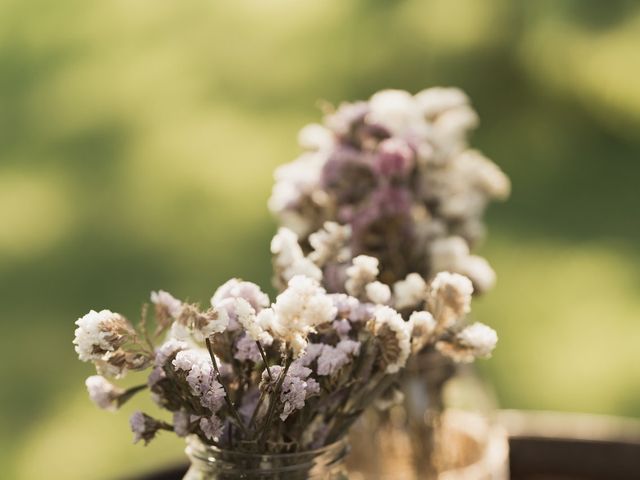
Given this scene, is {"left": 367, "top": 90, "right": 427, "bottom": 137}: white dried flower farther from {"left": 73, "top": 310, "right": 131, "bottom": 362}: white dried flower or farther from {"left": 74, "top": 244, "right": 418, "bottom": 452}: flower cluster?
{"left": 73, "top": 310, "right": 131, "bottom": 362}: white dried flower

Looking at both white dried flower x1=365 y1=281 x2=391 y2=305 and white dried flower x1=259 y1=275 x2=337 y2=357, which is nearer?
white dried flower x1=259 y1=275 x2=337 y2=357

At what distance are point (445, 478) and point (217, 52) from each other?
356cm

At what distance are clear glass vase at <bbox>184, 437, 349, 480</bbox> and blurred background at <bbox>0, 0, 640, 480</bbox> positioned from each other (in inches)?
80.1

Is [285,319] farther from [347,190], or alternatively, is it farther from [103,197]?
[103,197]

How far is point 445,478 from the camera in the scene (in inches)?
50.2

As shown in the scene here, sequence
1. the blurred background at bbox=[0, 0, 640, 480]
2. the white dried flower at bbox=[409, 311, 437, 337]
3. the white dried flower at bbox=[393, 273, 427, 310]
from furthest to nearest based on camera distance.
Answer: the blurred background at bbox=[0, 0, 640, 480] < the white dried flower at bbox=[393, 273, 427, 310] < the white dried flower at bbox=[409, 311, 437, 337]

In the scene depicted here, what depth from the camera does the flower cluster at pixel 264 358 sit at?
0.74 metres

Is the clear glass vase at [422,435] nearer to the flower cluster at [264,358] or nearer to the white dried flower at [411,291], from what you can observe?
the white dried flower at [411,291]

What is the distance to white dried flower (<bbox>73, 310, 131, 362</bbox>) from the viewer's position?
0.74 metres

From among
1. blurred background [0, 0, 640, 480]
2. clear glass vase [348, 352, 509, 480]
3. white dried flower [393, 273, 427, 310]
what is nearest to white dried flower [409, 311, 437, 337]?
white dried flower [393, 273, 427, 310]

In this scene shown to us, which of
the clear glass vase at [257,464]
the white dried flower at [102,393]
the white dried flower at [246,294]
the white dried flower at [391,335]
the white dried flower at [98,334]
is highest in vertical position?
the white dried flower at [246,294]

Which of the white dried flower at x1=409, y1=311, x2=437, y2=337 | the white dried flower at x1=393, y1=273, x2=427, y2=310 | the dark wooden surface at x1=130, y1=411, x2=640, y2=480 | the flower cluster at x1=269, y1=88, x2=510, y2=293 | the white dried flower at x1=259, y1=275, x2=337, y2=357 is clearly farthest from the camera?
the dark wooden surface at x1=130, y1=411, x2=640, y2=480

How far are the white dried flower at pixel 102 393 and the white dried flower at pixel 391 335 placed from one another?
229 millimetres

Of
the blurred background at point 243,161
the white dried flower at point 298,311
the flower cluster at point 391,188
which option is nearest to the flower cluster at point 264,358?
the white dried flower at point 298,311
